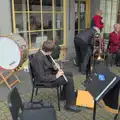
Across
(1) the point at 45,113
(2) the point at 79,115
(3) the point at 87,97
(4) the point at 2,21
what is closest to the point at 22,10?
(4) the point at 2,21

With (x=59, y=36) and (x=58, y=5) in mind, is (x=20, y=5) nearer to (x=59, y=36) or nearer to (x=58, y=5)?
(x=58, y=5)

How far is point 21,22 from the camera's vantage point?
234 inches

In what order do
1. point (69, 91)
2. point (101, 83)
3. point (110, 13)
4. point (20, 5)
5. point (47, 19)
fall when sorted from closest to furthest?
1. point (101, 83)
2. point (69, 91)
3. point (20, 5)
4. point (47, 19)
5. point (110, 13)

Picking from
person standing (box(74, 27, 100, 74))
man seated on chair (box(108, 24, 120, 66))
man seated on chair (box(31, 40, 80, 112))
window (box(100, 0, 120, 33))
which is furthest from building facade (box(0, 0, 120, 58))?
man seated on chair (box(31, 40, 80, 112))

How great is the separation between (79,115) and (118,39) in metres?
3.68

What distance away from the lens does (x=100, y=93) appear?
7.95 feet

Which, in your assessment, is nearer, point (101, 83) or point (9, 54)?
point (101, 83)

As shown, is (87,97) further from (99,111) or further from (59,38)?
(59,38)

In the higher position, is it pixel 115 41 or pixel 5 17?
pixel 5 17

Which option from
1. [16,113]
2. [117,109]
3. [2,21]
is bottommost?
[117,109]

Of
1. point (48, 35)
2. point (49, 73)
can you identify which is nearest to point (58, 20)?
point (48, 35)

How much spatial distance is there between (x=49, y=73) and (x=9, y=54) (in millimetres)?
1065

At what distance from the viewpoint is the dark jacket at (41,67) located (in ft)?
11.2

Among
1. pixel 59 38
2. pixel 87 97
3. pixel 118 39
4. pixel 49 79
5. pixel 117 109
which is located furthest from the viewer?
pixel 59 38
